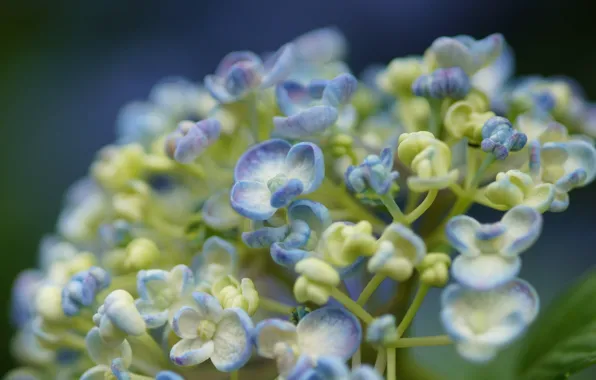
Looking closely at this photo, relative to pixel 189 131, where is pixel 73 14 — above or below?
above

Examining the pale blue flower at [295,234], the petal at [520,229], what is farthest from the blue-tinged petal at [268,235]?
the petal at [520,229]

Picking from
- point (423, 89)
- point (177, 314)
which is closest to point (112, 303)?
point (177, 314)

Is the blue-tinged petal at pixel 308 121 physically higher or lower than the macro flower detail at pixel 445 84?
lower

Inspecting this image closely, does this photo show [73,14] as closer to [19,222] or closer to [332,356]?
[19,222]

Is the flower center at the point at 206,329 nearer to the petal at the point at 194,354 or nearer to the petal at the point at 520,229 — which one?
the petal at the point at 194,354

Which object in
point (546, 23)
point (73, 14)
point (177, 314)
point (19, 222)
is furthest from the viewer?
point (73, 14)

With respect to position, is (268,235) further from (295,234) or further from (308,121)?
(308,121)

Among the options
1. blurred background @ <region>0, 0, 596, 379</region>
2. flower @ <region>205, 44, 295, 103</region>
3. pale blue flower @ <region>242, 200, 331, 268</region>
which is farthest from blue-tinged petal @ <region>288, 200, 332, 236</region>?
→ blurred background @ <region>0, 0, 596, 379</region>
